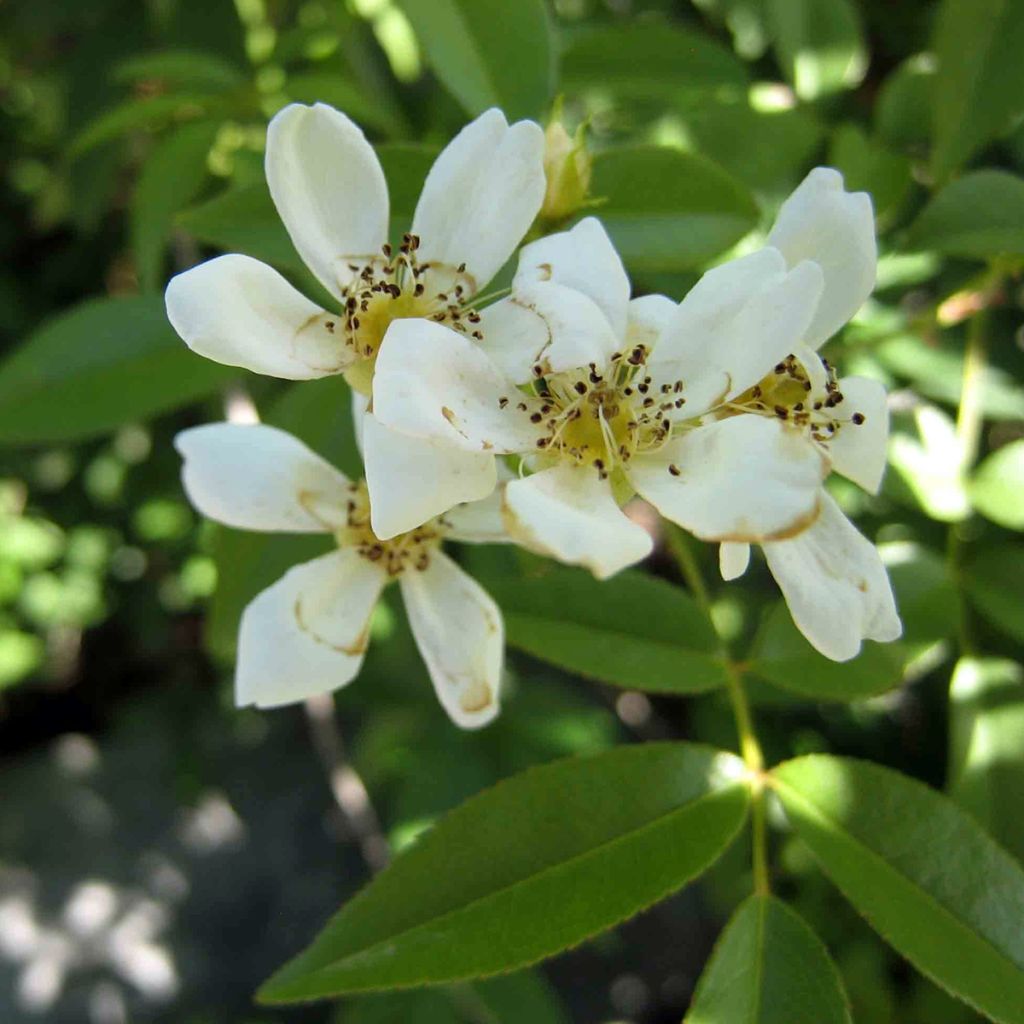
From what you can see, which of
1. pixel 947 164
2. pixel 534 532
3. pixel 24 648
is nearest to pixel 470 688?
pixel 534 532

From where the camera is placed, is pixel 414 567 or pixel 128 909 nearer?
pixel 414 567

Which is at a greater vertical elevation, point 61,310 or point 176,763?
point 61,310

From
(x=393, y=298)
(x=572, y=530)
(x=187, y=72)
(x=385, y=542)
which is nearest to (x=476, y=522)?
(x=385, y=542)

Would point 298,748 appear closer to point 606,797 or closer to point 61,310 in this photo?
point 61,310

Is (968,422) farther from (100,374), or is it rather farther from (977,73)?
(100,374)

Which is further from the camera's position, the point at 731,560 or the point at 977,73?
the point at 977,73

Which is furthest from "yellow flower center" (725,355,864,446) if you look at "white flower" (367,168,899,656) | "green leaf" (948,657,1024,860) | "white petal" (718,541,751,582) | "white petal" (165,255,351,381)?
"green leaf" (948,657,1024,860)
